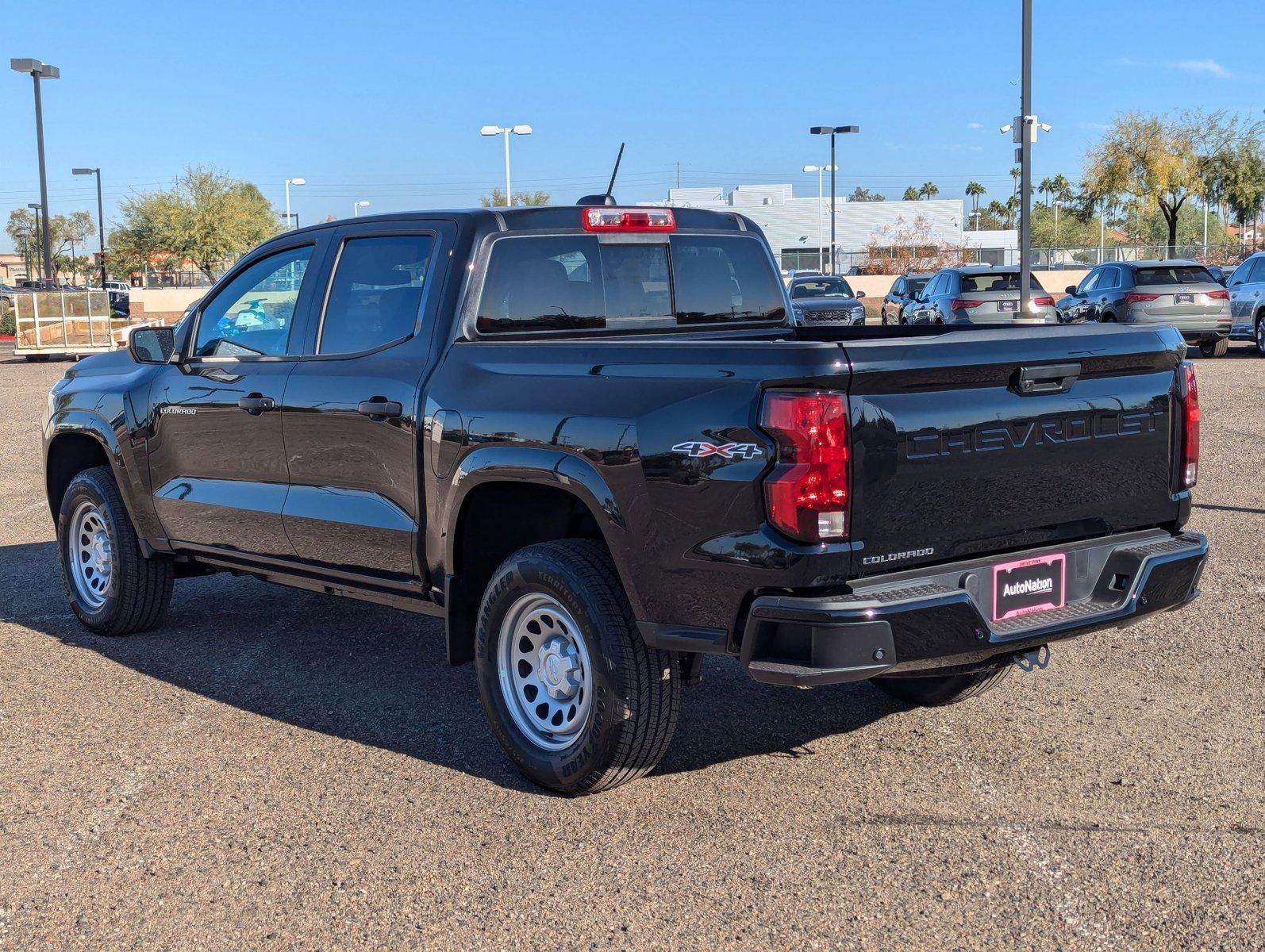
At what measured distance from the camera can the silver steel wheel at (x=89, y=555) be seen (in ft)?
22.9

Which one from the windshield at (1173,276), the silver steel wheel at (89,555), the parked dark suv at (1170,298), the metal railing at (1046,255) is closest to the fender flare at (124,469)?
the silver steel wheel at (89,555)

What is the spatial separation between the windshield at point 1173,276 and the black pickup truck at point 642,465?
59.1 ft

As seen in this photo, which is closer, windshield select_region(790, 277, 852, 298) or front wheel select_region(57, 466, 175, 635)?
front wheel select_region(57, 466, 175, 635)

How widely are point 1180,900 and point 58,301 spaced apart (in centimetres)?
3135

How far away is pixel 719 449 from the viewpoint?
3916 millimetres

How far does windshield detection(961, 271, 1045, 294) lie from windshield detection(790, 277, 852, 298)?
14.5 feet

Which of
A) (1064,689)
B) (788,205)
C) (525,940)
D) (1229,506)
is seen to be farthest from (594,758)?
(788,205)

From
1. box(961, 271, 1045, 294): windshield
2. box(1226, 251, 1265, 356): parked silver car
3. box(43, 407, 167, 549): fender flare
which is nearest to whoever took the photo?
box(43, 407, 167, 549): fender flare

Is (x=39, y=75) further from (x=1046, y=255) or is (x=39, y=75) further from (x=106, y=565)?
(x=1046, y=255)

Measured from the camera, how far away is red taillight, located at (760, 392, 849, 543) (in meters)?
3.78

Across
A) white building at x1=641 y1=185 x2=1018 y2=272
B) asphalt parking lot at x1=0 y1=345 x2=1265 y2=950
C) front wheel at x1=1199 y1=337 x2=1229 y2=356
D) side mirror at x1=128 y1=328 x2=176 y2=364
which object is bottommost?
asphalt parking lot at x1=0 y1=345 x2=1265 y2=950

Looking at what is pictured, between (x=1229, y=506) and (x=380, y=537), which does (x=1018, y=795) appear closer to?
(x=380, y=537)

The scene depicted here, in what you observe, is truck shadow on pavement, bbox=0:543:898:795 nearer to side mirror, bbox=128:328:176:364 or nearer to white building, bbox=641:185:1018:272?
side mirror, bbox=128:328:176:364

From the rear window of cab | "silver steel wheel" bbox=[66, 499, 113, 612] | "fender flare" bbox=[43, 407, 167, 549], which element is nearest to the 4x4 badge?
the rear window of cab
